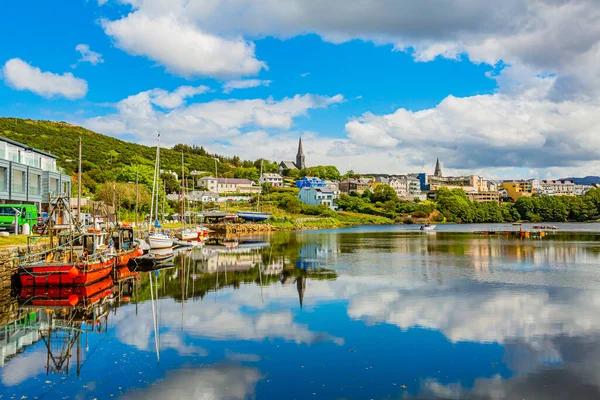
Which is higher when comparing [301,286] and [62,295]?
[62,295]

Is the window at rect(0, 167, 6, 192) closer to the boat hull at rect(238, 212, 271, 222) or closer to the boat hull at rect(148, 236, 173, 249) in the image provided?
the boat hull at rect(148, 236, 173, 249)

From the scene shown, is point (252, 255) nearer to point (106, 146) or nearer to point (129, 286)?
point (129, 286)

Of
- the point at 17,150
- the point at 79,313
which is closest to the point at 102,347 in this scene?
the point at 79,313

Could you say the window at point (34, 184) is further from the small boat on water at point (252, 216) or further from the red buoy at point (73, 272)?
the small boat on water at point (252, 216)

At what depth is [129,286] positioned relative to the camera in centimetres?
3011

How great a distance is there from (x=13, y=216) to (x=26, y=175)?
1069 cm

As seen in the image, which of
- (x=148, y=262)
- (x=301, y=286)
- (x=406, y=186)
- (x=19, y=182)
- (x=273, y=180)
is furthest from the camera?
(x=406, y=186)

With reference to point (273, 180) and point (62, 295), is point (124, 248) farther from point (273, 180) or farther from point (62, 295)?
point (273, 180)

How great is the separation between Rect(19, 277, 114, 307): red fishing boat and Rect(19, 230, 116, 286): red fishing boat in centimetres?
36

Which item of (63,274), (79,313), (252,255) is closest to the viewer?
(79,313)

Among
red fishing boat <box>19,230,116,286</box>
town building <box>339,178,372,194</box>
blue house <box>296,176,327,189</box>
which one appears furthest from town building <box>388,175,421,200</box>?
red fishing boat <box>19,230,116,286</box>

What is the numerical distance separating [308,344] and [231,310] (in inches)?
276

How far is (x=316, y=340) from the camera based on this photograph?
17.4 m

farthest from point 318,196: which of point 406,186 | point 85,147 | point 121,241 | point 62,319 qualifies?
point 62,319
